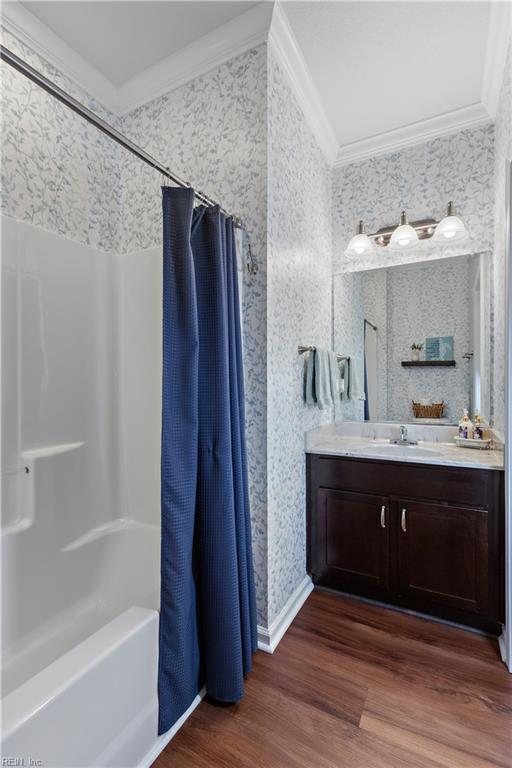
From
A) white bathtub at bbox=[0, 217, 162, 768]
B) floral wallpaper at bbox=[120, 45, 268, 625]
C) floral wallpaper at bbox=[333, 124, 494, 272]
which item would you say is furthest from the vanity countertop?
floral wallpaper at bbox=[333, 124, 494, 272]

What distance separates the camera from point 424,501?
1884mm

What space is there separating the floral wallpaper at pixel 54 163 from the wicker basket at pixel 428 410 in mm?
2098

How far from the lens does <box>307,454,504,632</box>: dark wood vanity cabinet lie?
5.76 ft

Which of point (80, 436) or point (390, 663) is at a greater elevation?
point (80, 436)

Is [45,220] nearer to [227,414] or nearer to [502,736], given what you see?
[227,414]

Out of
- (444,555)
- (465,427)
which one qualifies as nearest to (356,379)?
(465,427)

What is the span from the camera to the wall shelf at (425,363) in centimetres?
232

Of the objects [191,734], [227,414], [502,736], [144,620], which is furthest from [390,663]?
[227,414]

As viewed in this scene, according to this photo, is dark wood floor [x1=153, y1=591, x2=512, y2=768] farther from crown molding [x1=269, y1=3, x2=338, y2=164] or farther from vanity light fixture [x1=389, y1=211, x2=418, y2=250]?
crown molding [x1=269, y1=3, x2=338, y2=164]

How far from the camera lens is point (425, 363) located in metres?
2.39

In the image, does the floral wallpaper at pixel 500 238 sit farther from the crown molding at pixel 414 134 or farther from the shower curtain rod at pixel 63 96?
the shower curtain rod at pixel 63 96

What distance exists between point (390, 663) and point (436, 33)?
286 cm

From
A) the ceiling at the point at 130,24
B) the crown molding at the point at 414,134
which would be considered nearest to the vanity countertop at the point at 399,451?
the crown molding at the point at 414,134

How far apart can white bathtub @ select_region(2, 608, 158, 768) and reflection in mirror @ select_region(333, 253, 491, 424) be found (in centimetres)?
189
